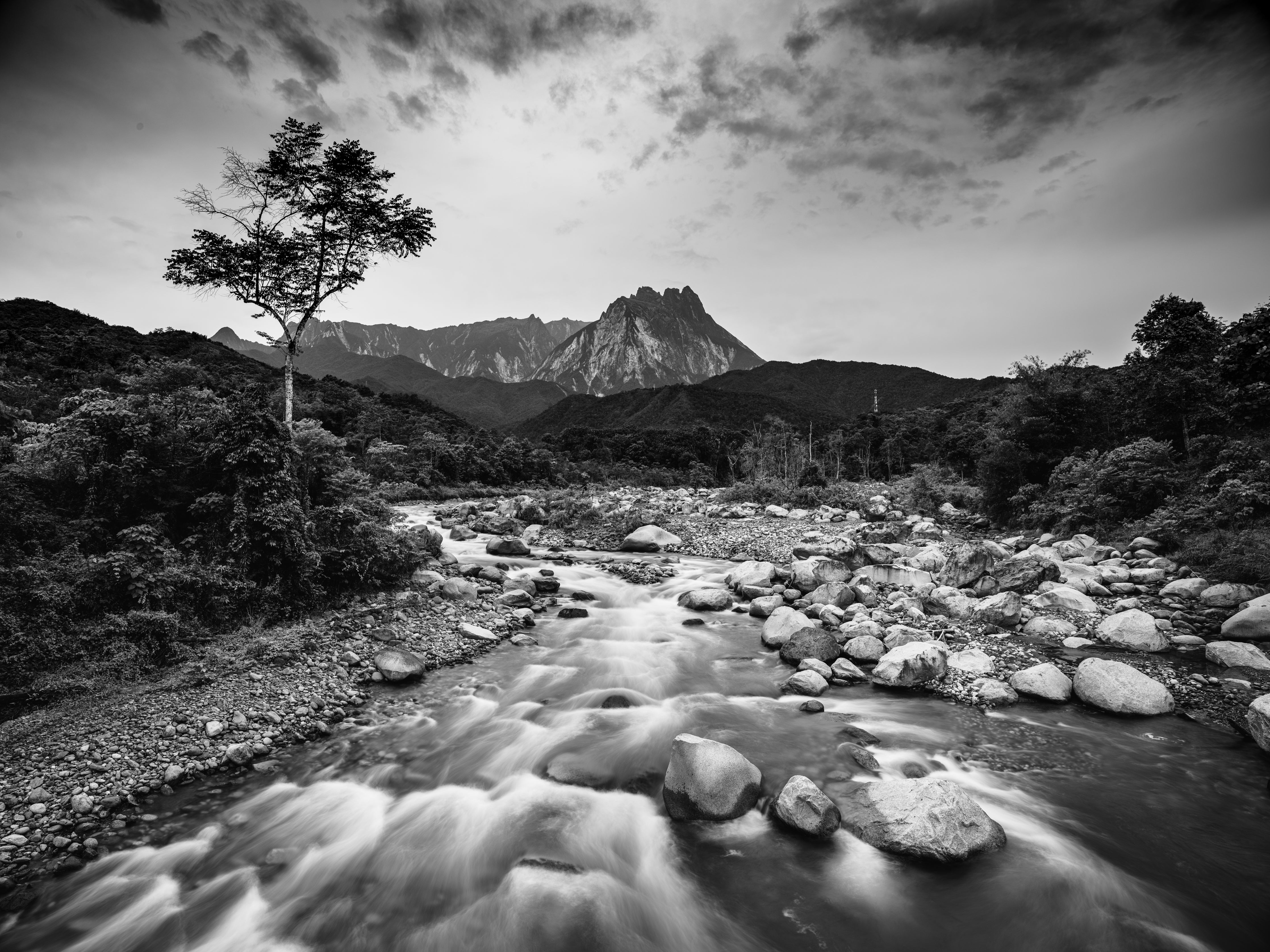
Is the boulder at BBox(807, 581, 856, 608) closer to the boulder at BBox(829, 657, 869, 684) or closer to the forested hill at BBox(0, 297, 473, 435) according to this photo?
the boulder at BBox(829, 657, 869, 684)

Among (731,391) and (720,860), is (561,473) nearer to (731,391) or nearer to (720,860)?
(720,860)

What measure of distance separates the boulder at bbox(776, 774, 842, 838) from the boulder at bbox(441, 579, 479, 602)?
951cm

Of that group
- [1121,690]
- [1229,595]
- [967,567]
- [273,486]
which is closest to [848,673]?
[1121,690]

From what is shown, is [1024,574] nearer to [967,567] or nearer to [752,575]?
[967,567]

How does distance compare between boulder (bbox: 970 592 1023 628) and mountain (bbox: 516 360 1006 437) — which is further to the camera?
mountain (bbox: 516 360 1006 437)

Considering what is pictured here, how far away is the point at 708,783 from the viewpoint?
6.21 meters

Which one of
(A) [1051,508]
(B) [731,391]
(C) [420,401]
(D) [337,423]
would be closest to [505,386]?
(B) [731,391]

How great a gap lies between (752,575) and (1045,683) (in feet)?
25.4

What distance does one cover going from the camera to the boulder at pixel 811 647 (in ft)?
33.8

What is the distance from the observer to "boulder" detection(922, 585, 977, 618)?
1178 centimetres

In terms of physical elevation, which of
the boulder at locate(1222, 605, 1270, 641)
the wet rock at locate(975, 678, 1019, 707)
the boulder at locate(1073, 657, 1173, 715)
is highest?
the boulder at locate(1222, 605, 1270, 641)

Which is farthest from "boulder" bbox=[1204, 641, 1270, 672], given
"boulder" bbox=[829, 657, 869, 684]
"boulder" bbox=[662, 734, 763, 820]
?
"boulder" bbox=[662, 734, 763, 820]

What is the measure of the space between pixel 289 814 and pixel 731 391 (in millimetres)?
134244

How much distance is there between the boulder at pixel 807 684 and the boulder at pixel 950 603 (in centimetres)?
448
